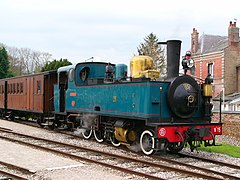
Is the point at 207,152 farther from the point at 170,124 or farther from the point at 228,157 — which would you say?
the point at 170,124

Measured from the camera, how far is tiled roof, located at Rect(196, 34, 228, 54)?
38134 millimetres

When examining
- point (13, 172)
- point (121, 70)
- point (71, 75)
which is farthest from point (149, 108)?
point (71, 75)

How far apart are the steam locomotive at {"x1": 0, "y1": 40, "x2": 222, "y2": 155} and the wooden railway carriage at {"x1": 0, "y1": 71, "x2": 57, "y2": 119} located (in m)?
2.24

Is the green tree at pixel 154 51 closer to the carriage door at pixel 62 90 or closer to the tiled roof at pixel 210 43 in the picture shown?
the tiled roof at pixel 210 43

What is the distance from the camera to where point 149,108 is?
31.0ft

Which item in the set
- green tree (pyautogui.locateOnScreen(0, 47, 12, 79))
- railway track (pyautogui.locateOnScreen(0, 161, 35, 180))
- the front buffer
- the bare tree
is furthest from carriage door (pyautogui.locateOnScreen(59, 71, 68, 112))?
the bare tree

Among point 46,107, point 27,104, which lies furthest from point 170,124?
point 27,104

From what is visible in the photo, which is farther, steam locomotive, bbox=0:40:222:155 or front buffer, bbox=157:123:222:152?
steam locomotive, bbox=0:40:222:155

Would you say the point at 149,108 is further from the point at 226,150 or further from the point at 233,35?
the point at 233,35

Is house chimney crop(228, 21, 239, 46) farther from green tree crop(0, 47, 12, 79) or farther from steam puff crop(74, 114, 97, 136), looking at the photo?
green tree crop(0, 47, 12, 79)

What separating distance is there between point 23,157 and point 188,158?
459cm

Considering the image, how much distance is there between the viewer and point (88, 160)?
8844mm

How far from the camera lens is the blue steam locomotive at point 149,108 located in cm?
944

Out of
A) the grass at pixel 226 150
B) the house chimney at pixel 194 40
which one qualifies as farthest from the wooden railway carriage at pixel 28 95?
the house chimney at pixel 194 40
